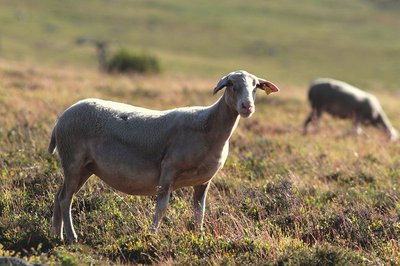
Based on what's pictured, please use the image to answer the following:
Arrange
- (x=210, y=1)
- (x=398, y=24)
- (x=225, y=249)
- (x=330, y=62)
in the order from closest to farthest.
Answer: (x=225, y=249)
(x=330, y=62)
(x=398, y=24)
(x=210, y=1)

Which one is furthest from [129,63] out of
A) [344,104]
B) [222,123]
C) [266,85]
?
[222,123]

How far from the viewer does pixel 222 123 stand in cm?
905

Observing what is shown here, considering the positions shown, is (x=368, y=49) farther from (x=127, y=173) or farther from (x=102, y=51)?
(x=127, y=173)

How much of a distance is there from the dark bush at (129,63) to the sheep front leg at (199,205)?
26.8 m

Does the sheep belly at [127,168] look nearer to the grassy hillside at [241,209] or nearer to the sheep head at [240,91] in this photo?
the grassy hillside at [241,209]

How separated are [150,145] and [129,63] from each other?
28.1 meters

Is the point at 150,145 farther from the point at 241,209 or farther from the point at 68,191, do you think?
the point at 241,209

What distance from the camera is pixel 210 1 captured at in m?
119

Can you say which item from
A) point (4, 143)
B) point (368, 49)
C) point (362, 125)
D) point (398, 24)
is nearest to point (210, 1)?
point (398, 24)

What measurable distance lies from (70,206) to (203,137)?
208 centimetres

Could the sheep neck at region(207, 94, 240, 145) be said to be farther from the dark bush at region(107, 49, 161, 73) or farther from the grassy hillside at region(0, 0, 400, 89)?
the grassy hillside at region(0, 0, 400, 89)

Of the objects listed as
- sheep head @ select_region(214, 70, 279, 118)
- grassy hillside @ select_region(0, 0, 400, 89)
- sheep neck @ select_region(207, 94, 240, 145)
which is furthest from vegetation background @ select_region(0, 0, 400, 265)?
grassy hillside @ select_region(0, 0, 400, 89)

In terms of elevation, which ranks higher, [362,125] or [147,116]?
[147,116]

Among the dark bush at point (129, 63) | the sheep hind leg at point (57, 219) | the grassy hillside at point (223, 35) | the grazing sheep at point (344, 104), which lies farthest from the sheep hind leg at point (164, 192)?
the grassy hillside at point (223, 35)
